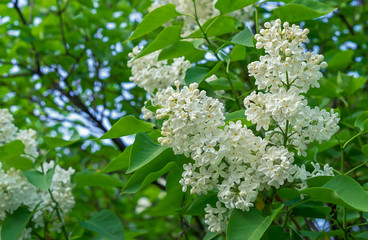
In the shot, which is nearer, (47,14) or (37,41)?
(37,41)

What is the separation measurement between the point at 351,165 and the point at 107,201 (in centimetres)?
263

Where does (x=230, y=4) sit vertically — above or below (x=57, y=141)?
above

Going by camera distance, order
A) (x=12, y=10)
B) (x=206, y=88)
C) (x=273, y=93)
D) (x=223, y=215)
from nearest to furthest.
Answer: (x=273, y=93), (x=223, y=215), (x=206, y=88), (x=12, y=10)

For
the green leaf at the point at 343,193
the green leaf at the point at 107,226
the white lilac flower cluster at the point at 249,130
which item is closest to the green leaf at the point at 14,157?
the green leaf at the point at 107,226

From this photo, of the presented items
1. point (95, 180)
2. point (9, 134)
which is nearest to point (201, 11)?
point (95, 180)

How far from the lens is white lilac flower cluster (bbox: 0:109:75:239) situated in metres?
2.36

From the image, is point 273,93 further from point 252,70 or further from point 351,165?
→ point 351,165

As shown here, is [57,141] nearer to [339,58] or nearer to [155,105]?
[155,105]

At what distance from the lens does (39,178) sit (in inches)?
92.4

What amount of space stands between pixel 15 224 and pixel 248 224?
1.37 meters

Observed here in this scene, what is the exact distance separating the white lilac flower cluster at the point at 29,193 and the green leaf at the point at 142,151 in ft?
3.07

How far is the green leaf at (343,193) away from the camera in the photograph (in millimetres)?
1312

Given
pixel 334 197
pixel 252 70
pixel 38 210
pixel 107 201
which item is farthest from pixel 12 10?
pixel 334 197

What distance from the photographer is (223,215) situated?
5.26 feet
